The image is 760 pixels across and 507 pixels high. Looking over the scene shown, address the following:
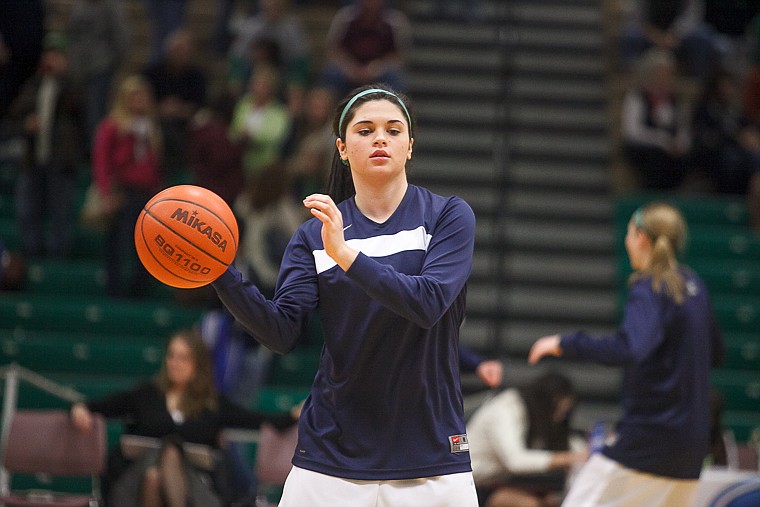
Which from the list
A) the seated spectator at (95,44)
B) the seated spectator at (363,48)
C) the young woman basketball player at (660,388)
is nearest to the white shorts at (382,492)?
the young woman basketball player at (660,388)

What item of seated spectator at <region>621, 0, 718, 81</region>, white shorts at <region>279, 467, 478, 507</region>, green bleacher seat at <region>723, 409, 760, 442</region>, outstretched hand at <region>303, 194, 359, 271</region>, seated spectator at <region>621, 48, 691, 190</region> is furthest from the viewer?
seated spectator at <region>621, 0, 718, 81</region>

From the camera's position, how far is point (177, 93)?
10.2 m

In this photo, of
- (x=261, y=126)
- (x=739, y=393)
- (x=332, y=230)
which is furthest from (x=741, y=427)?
(x=332, y=230)

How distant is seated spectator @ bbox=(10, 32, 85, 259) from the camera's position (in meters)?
9.34

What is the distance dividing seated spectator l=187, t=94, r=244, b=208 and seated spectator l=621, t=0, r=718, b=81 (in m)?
3.92

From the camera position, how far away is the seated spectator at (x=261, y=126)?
9422 millimetres

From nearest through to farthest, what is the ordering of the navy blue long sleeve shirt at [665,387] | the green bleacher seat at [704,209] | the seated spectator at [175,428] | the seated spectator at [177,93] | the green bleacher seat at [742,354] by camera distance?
the navy blue long sleeve shirt at [665,387] < the seated spectator at [175,428] < the green bleacher seat at [742,354] < the green bleacher seat at [704,209] < the seated spectator at [177,93]

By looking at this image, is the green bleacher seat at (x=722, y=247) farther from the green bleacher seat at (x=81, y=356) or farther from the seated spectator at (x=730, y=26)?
the green bleacher seat at (x=81, y=356)

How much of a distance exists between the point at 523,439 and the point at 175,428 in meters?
2.05

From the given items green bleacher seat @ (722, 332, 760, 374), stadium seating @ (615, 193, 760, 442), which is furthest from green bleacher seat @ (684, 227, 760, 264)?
green bleacher seat @ (722, 332, 760, 374)

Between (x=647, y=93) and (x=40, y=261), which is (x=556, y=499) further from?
(x=40, y=261)

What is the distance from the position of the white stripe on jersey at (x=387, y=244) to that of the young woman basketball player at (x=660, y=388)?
1.96 metres

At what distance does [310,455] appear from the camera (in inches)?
123

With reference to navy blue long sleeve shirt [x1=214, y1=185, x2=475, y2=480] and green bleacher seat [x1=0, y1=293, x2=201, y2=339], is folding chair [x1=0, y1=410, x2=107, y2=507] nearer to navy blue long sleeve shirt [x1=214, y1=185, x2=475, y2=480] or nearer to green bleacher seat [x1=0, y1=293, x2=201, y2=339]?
green bleacher seat [x1=0, y1=293, x2=201, y2=339]
